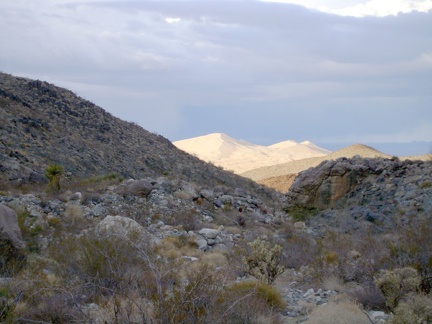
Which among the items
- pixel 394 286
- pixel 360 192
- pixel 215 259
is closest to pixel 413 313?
pixel 394 286

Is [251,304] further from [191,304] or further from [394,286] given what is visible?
[394,286]

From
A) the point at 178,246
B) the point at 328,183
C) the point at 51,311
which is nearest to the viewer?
the point at 51,311

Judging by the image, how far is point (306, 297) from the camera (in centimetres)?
955

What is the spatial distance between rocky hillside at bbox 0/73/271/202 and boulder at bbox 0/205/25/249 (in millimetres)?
14451

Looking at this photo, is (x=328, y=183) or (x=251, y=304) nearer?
(x=251, y=304)

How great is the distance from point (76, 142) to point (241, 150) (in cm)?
10418

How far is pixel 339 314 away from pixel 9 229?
21.0ft

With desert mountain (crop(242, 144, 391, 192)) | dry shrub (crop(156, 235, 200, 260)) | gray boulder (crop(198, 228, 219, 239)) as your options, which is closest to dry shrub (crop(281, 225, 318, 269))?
dry shrub (crop(156, 235, 200, 260))

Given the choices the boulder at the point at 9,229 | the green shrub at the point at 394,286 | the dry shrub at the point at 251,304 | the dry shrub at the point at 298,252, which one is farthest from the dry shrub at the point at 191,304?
the dry shrub at the point at 298,252

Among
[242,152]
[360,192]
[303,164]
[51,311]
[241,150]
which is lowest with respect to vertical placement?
[51,311]

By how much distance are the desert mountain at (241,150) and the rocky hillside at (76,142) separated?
6506cm

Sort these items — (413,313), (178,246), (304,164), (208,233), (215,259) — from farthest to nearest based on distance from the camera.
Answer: (304,164) → (208,233) → (178,246) → (215,259) → (413,313)

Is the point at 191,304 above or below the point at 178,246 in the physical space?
above

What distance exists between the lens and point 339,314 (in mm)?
7496
